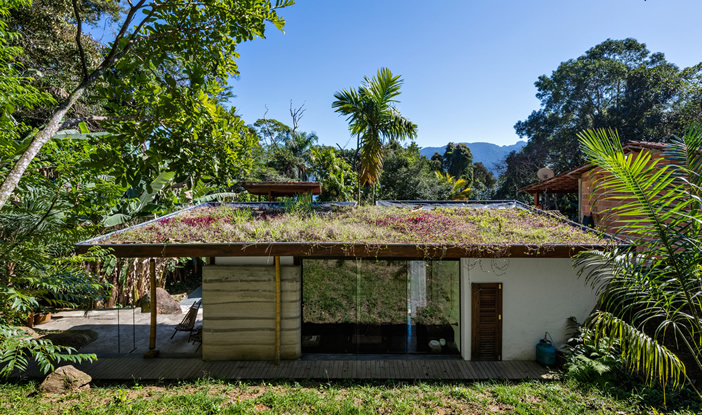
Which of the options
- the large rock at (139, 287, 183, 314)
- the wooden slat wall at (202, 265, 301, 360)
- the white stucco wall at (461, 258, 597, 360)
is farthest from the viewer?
the large rock at (139, 287, 183, 314)

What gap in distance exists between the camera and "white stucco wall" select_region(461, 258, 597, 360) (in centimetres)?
Result: 692

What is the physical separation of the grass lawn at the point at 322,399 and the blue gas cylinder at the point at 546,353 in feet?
2.65

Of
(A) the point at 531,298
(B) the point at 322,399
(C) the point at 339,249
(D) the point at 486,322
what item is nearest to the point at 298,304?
(C) the point at 339,249

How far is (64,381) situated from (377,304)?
6.25 metres

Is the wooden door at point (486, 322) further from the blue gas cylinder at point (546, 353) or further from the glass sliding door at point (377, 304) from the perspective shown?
the blue gas cylinder at point (546, 353)

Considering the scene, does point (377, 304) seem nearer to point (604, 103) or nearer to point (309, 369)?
point (309, 369)

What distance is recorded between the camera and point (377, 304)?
7.56 meters

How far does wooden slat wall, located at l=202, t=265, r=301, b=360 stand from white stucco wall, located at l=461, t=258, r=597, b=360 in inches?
160

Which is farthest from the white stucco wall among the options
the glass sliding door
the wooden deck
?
the glass sliding door

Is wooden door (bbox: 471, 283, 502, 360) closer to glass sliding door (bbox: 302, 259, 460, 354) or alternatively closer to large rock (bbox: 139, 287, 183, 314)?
glass sliding door (bbox: 302, 259, 460, 354)

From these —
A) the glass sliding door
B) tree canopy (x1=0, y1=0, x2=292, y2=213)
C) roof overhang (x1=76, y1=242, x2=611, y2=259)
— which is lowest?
the glass sliding door

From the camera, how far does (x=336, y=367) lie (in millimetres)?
6621

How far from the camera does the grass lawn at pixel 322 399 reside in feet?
16.2

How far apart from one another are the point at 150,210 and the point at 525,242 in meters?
11.5
